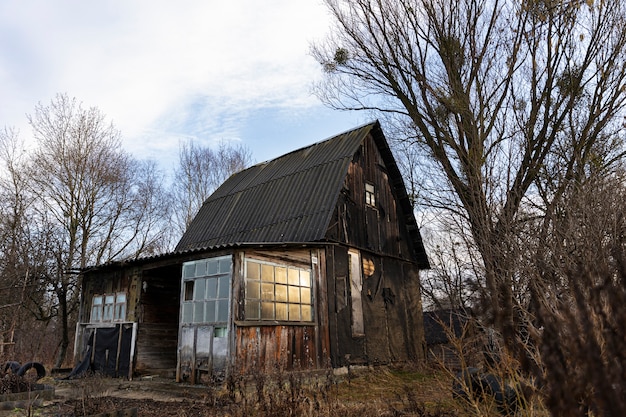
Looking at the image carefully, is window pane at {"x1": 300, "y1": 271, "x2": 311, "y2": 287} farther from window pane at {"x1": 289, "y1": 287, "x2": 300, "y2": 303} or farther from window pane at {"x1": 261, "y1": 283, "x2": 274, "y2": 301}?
window pane at {"x1": 261, "y1": 283, "x2": 274, "y2": 301}

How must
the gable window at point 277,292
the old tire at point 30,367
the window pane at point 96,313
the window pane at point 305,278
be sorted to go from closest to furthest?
1. the old tire at point 30,367
2. the gable window at point 277,292
3. the window pane at point 305,278
4. the window pane at point 96,313

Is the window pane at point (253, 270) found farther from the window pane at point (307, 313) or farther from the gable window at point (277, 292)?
the window pane at point (307, 313)

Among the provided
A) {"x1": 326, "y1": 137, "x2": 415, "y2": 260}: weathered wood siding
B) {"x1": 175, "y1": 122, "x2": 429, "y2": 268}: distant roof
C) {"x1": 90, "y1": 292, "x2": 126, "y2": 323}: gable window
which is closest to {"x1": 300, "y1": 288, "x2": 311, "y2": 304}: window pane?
{"x1": 175, "y1": 122, "x2": 429, "y2": 268}: distant roof

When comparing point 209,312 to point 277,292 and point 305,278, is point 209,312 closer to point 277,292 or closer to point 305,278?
point 277,292

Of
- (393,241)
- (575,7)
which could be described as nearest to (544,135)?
(575,7)

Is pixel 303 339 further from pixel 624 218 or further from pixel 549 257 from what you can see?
pixel 624 218

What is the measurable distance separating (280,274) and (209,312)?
6.11ft

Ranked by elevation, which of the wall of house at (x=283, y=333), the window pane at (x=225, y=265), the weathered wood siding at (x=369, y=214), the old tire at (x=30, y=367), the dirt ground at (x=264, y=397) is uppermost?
the weathered wood siding at (x=369, y=214)

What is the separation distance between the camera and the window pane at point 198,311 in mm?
10086

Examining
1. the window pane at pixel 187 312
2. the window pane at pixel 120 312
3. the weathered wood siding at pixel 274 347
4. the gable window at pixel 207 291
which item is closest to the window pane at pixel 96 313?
the window pane at pixel 120 312

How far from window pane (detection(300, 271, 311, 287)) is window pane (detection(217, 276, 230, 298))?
6.72 feet

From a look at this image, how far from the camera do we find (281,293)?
10.4 metres

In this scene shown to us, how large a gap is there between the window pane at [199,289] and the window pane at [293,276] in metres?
2.03

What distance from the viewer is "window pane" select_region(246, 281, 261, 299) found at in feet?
31.8
